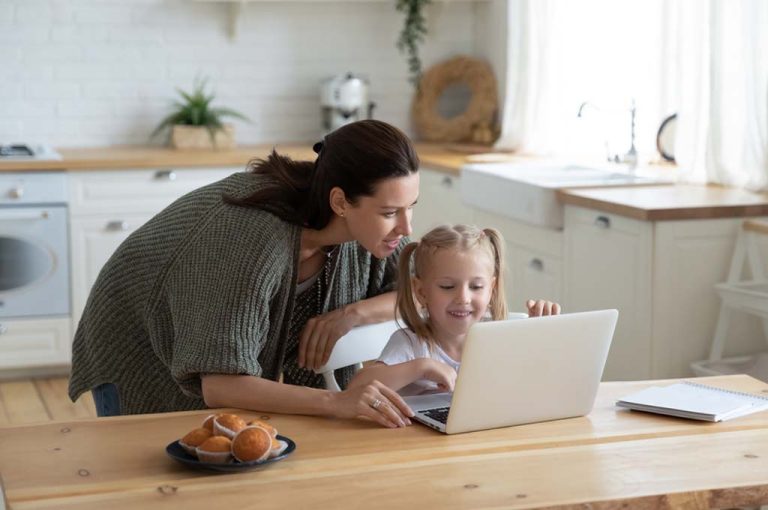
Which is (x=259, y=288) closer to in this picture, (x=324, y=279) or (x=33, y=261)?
(x=324, y=279)

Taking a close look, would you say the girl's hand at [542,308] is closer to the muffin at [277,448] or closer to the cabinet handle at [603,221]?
the muffin at [277,448]

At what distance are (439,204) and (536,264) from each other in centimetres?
96

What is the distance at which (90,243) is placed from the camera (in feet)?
16.8

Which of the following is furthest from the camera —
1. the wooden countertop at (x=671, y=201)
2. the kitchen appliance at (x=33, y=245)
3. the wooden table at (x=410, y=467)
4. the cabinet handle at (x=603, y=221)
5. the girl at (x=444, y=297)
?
the kitchen appliance at (x=33, y=245)

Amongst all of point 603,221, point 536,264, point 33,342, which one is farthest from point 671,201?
point 33,342

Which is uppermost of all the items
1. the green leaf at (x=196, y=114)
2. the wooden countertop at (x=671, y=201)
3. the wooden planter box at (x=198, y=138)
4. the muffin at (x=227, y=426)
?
the green leaf at (x=196, y=114)

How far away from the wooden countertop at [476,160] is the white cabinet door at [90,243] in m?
0.23

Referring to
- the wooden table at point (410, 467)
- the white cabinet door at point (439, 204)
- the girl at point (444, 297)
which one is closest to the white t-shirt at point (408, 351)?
the girl at point (444, 297)

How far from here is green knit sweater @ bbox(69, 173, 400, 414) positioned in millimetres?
2064

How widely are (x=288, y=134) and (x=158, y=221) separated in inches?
146

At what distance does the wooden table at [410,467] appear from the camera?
165cm

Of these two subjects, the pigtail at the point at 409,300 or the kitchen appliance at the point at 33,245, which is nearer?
the pigtail at the point at 409,300

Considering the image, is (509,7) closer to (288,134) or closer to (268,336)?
(288,134)

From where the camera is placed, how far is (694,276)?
3.73 m
